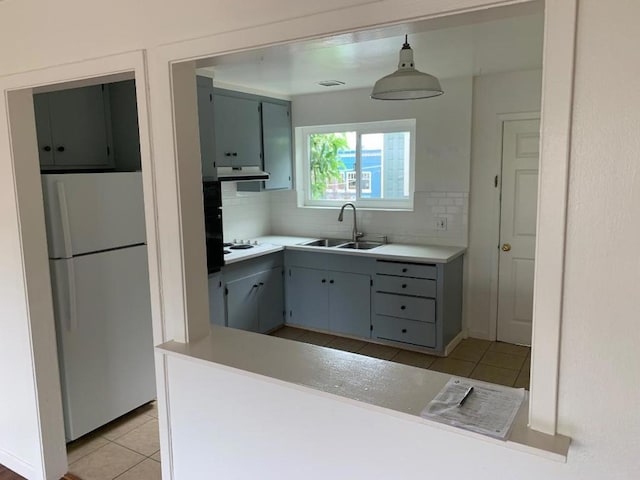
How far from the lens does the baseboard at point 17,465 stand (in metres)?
2.56

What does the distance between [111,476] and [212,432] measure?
3.98 feet

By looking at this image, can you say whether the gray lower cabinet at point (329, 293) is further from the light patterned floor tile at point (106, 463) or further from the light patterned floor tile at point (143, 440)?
the light patterned floor tile at point (106, 463)

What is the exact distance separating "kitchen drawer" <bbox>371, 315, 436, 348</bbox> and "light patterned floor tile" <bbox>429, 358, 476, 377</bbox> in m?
0.16

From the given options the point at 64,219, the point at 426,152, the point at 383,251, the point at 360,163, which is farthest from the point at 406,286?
the point at 64,219

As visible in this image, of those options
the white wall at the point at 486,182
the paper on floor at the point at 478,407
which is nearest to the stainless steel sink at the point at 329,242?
the white wall at the point at 486,182

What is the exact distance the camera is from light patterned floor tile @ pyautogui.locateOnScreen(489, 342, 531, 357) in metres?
4.16

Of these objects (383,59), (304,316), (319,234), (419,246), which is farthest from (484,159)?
(304,316)

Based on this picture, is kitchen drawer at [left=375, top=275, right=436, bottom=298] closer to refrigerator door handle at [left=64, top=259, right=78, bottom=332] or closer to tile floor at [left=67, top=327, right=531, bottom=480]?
tile floor at [left=67, top=327, right=531, bottom=480]

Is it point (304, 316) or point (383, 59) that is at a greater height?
point (383, 59)

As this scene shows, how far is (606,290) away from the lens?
113cm

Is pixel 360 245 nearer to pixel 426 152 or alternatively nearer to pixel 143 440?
pixel 426 152

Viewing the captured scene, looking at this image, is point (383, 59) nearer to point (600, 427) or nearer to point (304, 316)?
point (304, 316)

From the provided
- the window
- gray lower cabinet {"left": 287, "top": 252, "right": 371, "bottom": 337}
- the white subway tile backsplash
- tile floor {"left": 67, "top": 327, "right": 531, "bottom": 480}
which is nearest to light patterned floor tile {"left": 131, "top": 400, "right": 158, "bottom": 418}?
tile floor {"left": 67, "top": 327, "right": 531, "bottom": 480}

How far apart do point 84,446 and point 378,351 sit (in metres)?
2.33
